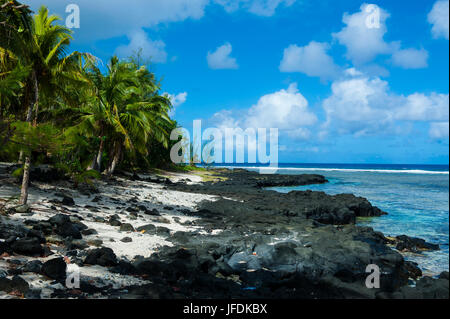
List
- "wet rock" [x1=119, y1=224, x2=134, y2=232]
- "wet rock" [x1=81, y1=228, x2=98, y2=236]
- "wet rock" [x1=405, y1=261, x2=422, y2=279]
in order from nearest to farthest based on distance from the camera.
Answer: "wet rock" [x1=405, y1=261, x2=422, y2=279] < "wet rock" [x1=81, y1=228, x2=98, y2=236] < "wet rock" [x1=119, y1=224, x2=134, y2=232]

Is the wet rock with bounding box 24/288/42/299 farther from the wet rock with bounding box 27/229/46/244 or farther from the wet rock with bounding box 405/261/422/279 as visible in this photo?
the wet rock with bounding box 405/261/422/279

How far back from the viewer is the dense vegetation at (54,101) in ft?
15.1

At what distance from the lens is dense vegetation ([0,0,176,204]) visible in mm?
4605

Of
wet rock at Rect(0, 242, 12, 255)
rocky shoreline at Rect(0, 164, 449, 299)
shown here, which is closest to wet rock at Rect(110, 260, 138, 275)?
rocky shoreline at Rect(0, 164, 449, 299)

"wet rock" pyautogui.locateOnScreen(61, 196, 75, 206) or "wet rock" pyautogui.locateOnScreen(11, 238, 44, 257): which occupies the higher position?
"wet rock" pyautogui.locateOnScreen(61, 196, 75, 206)

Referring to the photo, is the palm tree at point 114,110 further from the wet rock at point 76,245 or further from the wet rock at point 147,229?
the wet rock at point 76,245

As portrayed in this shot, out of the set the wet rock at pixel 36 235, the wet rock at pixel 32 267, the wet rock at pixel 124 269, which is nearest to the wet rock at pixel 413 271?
the wet rock at pixel 124 269

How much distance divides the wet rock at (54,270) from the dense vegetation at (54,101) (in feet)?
5.07

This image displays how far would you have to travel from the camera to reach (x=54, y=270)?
4.44 m

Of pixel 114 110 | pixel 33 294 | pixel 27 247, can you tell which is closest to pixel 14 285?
pixel 33 294

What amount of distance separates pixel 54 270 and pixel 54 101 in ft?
29.9


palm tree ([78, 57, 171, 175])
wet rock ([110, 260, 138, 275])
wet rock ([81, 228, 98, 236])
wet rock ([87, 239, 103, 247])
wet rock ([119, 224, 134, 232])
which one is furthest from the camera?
palm tree ([78, 57, 171, 175])

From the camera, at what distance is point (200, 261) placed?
18.9ft
